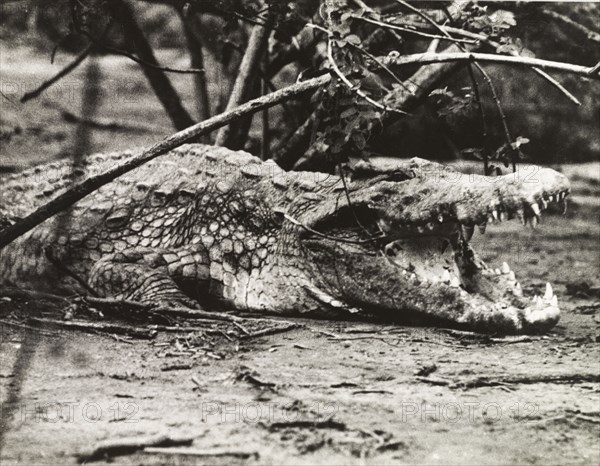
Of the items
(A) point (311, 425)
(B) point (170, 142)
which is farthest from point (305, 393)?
(B) point (170, 142)

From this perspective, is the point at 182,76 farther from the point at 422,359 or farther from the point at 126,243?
the point at 422,359

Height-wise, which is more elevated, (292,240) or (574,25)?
(574,25)

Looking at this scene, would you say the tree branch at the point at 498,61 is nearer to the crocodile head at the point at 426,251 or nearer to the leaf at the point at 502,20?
the leaf at the point at 502,20

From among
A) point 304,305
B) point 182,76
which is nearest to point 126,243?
point 304,305

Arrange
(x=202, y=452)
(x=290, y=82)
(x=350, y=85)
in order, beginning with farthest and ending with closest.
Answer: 1. (x=290, y=82)
2. (x=350, y=85)
3. (x=202, y=452)

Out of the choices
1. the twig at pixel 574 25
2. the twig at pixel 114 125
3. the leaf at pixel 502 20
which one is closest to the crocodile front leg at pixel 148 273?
the leaf at pixel 502 20

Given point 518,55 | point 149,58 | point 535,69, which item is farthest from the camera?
point 149,58

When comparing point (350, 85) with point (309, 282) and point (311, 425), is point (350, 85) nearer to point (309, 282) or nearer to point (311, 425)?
point (309, 282)
